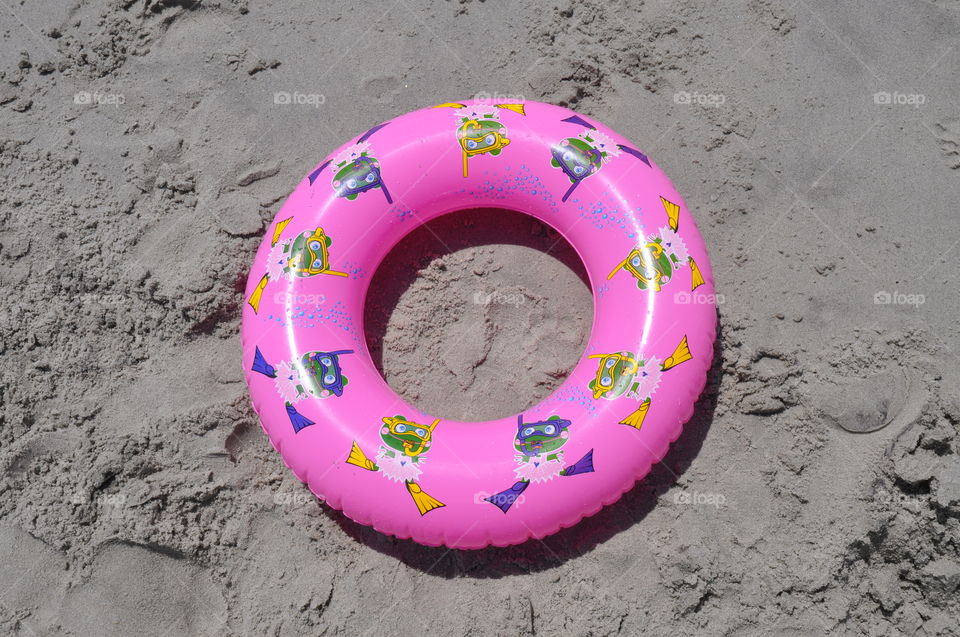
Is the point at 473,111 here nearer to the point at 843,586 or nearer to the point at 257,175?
the point at 257,175

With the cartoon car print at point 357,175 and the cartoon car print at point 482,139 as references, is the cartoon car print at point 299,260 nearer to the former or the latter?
the cartoon car print at point 357,175

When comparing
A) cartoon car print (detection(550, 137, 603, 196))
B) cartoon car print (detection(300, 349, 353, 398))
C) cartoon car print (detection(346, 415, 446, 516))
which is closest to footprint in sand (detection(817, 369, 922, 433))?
cartoon car print (detection(550, 137, 603, 196))

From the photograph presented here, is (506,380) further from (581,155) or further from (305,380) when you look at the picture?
(581,155)

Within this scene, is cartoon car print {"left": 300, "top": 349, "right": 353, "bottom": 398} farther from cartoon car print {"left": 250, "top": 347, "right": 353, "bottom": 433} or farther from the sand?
the sand

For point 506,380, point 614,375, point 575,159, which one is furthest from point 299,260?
point 614,375

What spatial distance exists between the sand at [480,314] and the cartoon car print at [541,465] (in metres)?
0.44

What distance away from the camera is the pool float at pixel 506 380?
9.80 feet

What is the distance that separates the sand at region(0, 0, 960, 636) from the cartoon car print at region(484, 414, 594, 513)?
44 centimetres

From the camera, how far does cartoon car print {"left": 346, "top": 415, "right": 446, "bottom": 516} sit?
9.80 ft

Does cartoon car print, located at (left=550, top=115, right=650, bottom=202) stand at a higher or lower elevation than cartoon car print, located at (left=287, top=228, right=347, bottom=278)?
higher

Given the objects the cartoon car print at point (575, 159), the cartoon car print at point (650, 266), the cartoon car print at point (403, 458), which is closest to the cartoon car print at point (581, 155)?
the cartoon car print at point (575, 159)

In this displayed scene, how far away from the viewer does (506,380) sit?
11.5ft

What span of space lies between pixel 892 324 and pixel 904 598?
110 cm

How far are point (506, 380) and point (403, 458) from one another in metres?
0.67
